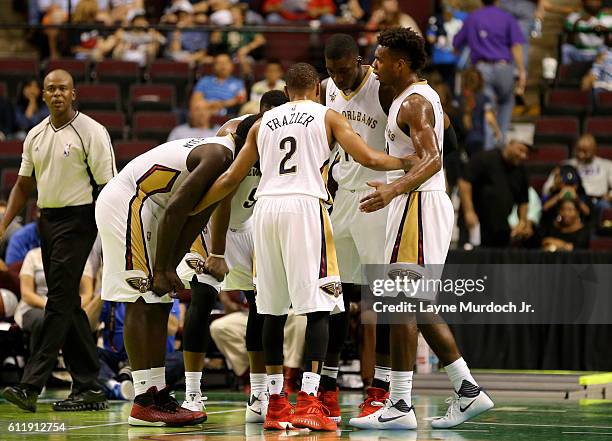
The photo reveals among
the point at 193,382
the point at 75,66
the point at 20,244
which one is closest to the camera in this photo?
the point at 193,382

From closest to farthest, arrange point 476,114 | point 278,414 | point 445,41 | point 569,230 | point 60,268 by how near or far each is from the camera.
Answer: point 278,414 < point 60,268 < point 569,230 < point 476,114 < point 445,41

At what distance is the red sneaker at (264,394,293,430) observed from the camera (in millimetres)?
6875

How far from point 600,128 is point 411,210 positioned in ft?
27.4

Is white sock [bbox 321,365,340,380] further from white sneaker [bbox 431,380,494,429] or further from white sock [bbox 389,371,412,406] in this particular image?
white sneaker [bbox 431,380,494,429]

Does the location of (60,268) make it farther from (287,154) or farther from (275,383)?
(287,154)

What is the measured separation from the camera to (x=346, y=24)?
1652cm

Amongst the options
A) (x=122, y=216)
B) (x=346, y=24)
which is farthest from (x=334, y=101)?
(x=346, y=24)

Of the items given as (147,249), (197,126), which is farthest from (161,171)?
(197,126)

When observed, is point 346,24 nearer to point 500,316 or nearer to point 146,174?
point 500,316

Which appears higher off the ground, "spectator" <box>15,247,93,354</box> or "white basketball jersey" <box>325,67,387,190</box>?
"white basketball jersey" <box>325,67,387,190</box>

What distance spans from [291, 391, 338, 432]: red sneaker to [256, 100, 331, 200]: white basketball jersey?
3.69ft

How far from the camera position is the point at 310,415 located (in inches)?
269

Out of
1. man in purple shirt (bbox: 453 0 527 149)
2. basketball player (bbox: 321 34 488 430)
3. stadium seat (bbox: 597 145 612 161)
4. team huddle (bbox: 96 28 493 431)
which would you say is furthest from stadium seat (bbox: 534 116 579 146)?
team huddle (bbox: 96 28 493 431)

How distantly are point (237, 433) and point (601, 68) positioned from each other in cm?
1052
